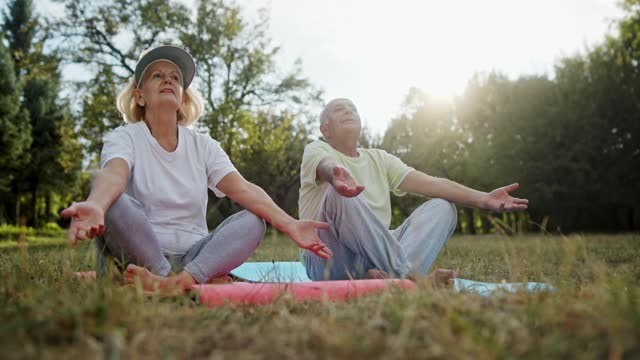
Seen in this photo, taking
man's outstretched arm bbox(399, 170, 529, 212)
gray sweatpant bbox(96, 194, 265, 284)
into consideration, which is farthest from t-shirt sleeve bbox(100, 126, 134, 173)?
man's outstretched arm bbox(399, 170, 529, 212)

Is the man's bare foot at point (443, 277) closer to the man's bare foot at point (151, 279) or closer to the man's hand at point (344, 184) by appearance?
the man's hand at point (344, 184)

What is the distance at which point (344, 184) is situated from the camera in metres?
3.20

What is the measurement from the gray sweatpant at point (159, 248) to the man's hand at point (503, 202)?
62.3 inches

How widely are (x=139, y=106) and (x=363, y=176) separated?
1.70 meters

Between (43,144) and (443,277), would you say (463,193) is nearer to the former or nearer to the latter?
(443,277)

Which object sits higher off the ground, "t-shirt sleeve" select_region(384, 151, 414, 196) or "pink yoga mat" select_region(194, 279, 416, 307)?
"t-shirt sleeve" select_region(384, 151, 414, 196)

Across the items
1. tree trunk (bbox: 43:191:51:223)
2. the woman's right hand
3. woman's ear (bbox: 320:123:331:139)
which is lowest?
tree trunk (bbox: 43:191:51:223)

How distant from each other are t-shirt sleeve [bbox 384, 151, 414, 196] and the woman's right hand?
2.39 m

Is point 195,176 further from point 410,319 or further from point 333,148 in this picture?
point 410,319

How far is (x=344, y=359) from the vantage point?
1340 millimetres

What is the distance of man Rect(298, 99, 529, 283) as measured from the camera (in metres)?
3.38

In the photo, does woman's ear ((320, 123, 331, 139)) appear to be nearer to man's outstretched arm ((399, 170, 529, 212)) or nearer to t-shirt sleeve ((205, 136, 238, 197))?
man's outstretched arm ((399, 170, 529, 212))

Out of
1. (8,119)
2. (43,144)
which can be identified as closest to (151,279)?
(8,119)

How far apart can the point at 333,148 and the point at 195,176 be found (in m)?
1.17
